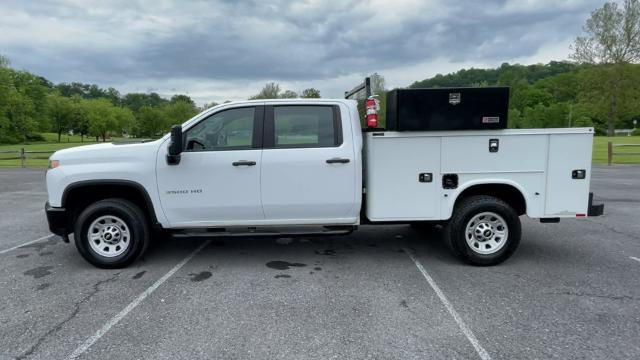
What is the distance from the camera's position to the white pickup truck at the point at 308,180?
4738mm

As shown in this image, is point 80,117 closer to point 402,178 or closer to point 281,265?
point 281,265

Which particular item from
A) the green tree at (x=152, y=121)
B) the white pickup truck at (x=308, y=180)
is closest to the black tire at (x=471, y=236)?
the white pickup truck at (x=308, y=180)

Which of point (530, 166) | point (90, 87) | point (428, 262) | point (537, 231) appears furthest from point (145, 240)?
point (90, 87)

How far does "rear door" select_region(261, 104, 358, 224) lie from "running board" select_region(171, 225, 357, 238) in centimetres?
10

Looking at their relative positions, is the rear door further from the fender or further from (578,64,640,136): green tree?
(578,64,640,136): green tree

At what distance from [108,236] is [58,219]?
24.1 inches

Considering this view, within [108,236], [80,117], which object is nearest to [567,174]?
[108,236]

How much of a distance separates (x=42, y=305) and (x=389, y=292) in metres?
3.48

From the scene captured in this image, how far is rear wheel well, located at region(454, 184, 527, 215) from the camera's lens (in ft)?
16.2

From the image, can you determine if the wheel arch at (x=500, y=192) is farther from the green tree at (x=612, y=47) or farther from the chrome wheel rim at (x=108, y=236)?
the green tree at (x=612, y=47)

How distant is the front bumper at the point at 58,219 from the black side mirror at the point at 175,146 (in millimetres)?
1480

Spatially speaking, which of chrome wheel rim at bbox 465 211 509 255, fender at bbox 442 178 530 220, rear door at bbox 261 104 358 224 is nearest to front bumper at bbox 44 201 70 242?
rear door at bbox 261 104 358 224

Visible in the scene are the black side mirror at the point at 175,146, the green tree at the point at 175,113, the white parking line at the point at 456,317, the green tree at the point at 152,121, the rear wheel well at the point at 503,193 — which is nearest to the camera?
the white parking line at the point at 456,317

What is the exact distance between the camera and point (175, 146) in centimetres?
457
